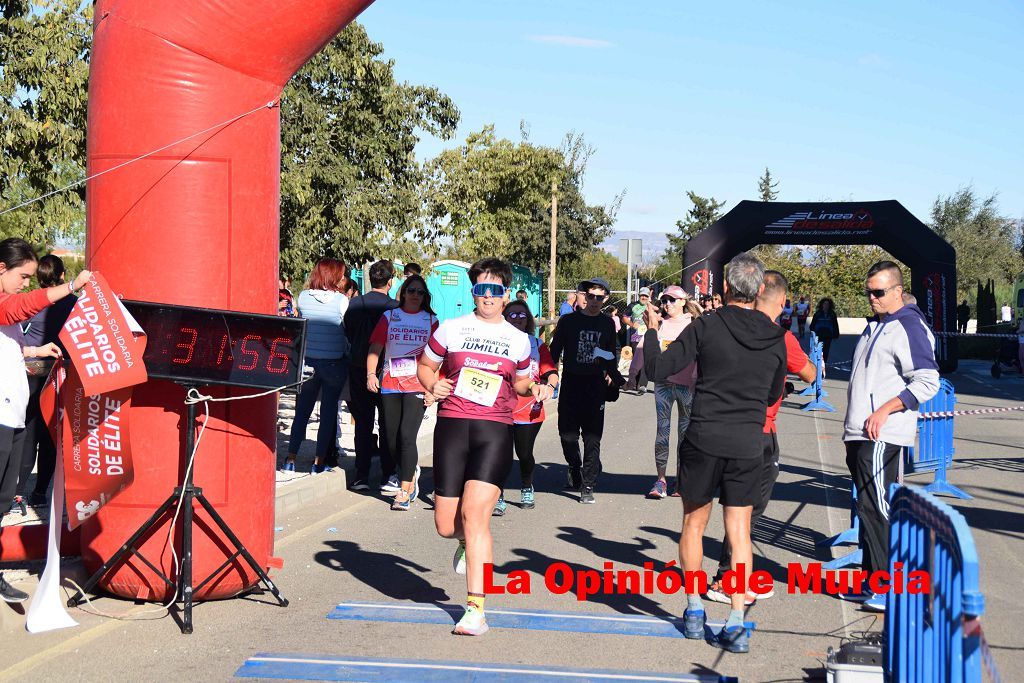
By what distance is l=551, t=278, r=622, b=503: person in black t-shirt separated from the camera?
388 inches

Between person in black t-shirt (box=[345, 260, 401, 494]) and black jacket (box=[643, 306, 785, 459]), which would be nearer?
black jacket (box=[643, 306, 785, 459])

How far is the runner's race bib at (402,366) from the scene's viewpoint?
957 cm

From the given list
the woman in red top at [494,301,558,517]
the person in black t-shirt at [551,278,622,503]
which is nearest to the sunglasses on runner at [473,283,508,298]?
the woman in red top at [494,301,558,517]

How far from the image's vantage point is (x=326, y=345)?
10594mm

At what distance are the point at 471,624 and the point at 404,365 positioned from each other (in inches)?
157

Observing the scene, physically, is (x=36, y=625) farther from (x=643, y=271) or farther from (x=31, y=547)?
(x=643, y=271)

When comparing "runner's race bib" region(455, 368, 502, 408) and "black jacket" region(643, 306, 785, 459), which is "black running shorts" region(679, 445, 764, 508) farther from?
"runner's race bib" region(455, 368, 502, 408)

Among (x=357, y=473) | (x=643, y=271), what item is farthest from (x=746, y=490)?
(x=643, y=271)

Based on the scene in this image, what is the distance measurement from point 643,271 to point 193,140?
7505cm

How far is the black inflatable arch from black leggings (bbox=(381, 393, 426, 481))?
20881mm

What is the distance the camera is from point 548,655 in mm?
5594

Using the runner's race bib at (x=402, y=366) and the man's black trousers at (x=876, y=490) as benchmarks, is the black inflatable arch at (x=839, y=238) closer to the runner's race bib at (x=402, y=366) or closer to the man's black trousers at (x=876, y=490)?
the runner's race bib at (x=402, y=366)

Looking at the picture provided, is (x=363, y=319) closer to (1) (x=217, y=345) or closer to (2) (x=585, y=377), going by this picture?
(2) (x=585, y=377)

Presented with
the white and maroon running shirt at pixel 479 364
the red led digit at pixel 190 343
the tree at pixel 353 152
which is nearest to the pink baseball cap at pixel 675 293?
the white and maroon running shirt at pixel 479 364
